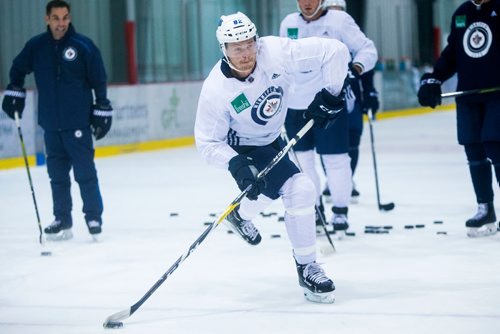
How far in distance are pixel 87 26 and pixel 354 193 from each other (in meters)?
7.10

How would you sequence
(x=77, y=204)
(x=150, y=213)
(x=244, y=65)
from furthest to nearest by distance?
1. (x=77, y=204)
2. (x=150, y=213)
3. (x=244, y=65)

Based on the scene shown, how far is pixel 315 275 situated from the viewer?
4145mm

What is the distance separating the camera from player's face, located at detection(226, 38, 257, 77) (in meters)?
4.11

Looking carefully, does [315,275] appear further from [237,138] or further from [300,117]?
[300,117]

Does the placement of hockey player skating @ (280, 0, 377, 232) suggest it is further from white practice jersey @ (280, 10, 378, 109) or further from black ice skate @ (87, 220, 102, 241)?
black ice skate @ (87, 220, 102, 241)

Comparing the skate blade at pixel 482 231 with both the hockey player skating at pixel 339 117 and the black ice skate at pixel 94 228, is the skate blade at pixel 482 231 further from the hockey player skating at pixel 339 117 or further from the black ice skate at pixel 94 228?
the black ice skate at pixel 94 228

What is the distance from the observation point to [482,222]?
557cm

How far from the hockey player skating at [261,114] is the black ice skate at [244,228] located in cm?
45

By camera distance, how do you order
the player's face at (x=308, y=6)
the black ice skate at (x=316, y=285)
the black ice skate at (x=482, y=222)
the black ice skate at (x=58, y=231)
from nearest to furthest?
the black ice skate at (x=316, y=285), the black ice skate at (x=482, y=222), the player's face at (x=308, y=6), the black ice skate at (x=58, y=231)

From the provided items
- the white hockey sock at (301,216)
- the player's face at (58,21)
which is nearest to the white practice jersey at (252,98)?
the white hockey sock at (301,216)

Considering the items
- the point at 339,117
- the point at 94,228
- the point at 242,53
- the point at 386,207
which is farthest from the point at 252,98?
the point at 386,207

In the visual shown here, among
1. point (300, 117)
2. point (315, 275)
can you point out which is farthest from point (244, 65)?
point (300, 117)

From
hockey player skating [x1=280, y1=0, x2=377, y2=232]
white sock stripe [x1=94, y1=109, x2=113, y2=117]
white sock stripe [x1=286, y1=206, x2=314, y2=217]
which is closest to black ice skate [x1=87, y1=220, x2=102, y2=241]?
white sock stripe [x1=94, y1=109, x2=113, y2=117]

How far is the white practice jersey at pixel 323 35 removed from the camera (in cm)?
562
